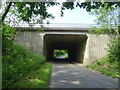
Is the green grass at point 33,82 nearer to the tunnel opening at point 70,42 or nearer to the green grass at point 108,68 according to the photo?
the green grass at point 108,68

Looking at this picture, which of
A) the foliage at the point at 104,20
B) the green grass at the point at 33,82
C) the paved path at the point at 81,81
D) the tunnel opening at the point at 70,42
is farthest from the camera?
the tunnel opening at the point at 70,42

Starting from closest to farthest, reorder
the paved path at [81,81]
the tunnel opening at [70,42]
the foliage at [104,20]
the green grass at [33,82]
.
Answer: the green grass at [33,82] → the paved path at [81,81] → the foliage at [104,20] → the tunnel opening at [70,42]

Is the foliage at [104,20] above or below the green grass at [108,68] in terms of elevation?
above

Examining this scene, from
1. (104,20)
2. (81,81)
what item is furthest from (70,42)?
(81,81)

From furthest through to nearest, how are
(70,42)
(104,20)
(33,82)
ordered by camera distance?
(70,42)
(104,20)
(33,82)

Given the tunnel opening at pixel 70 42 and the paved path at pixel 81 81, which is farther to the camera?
the tunnel opening at pixel 70 42

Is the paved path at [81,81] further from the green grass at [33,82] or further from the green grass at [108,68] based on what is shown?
the green grass at [108,68]

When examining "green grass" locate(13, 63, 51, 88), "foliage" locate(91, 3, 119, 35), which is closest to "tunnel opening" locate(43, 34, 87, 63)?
"foliage" locate(91, 3, 119, 35)

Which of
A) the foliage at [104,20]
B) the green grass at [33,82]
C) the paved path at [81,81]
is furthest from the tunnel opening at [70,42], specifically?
the green grass at [33,82]

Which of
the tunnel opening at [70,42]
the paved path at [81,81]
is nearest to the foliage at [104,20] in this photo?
the tunnel opening at [70,42]

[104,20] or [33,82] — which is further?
[104,20]

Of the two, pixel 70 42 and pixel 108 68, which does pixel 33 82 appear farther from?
pixel 70 42

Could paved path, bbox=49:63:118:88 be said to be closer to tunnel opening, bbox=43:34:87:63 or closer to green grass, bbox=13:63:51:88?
green grass, bbox=13:63:51:88

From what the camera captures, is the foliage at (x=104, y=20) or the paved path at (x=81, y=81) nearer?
the paved path at (x=81, y=81)
